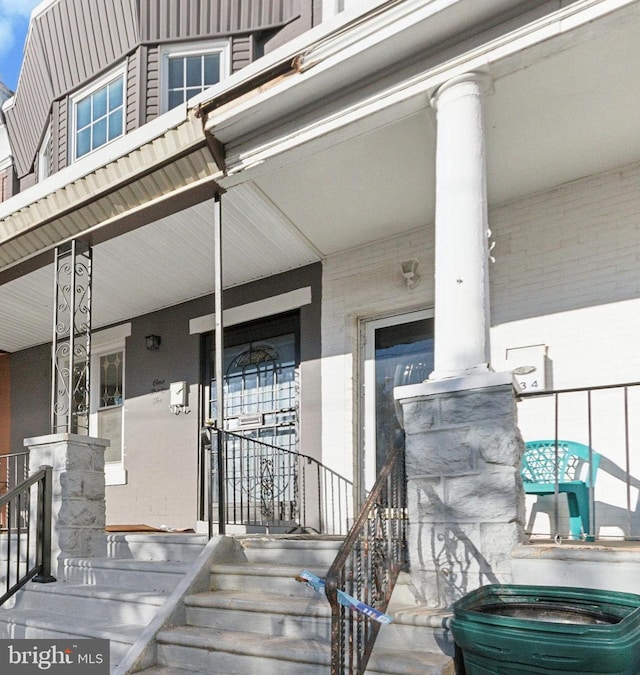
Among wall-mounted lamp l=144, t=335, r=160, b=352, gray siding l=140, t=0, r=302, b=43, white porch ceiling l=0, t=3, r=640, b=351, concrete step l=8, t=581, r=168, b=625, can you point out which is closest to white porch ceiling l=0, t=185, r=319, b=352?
white porch ceiling l=0, t=3, r=640, b=351

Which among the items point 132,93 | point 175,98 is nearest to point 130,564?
point 175,98

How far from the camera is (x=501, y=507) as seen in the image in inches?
115

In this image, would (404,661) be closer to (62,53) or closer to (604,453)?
(604,453)

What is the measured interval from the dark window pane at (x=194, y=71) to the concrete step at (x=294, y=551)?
4376 mm

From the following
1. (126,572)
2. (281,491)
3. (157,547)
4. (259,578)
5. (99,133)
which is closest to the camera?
(259,578)

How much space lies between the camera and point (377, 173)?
4.70m

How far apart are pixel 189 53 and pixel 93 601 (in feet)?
16.3

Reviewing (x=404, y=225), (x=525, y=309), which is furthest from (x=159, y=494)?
(x=525, y=309)

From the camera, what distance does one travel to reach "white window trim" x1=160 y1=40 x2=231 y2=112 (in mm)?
6227

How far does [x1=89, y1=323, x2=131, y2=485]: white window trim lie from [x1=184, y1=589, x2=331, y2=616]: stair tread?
396 cm

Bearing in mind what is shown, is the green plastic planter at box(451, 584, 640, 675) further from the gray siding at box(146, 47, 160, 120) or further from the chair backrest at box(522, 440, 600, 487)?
the gray siding at box(146, 47, 160, 120)

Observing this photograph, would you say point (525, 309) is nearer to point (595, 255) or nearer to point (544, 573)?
point (595, 255)

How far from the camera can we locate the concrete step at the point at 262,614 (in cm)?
314

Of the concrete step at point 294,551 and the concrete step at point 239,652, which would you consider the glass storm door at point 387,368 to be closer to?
the concrete step at point 294,551
